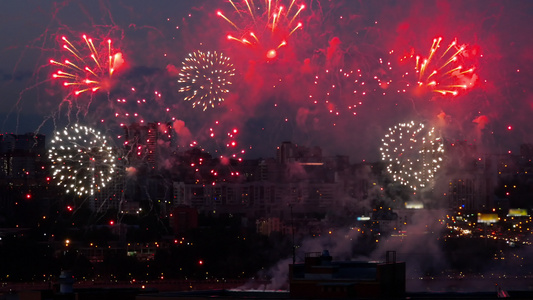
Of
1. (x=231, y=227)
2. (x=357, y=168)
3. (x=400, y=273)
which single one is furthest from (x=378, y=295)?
(x=357, y=168)

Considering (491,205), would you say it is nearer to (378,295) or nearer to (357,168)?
(357,168)

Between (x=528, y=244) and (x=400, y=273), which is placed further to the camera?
(x=528, y=244)

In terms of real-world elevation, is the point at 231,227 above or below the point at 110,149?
below

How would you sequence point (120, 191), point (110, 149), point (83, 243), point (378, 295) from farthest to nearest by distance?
point (120, 191) < point (83, 243) < point (110, 149) < point (378, 295)

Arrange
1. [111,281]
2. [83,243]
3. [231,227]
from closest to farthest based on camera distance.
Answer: [111,281] → [83,243] → [231,227]

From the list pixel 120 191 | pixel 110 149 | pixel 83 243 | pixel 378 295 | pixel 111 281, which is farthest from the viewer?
pixel 120 191

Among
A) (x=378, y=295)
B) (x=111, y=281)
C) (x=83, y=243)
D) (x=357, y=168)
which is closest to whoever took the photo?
(x=378, y=295)

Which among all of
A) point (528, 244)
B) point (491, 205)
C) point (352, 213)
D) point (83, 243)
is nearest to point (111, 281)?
point (83, 243)

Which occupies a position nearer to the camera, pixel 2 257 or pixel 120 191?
pixel 2 257

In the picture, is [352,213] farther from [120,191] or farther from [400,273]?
[400,273]
